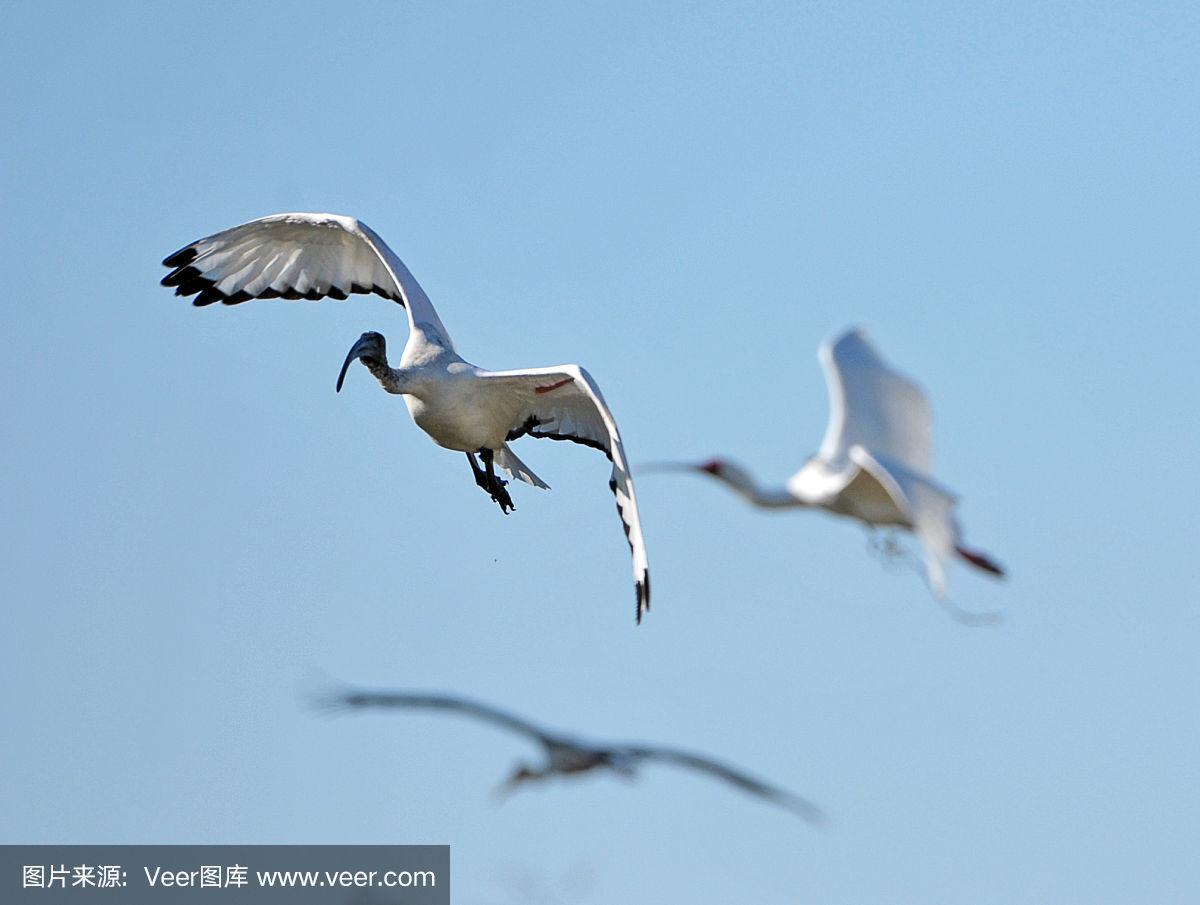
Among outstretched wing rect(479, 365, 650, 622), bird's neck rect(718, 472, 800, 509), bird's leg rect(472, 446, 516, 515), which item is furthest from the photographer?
bird's leg rect(472, 446, 516, 515)

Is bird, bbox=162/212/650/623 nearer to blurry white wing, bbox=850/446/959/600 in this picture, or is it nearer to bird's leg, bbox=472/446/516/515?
bird's leg, bbox=472/446/516/515

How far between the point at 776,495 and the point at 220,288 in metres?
10.2

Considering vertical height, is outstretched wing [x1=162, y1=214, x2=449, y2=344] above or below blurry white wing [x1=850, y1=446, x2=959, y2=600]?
above

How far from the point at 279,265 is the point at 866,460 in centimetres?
1101

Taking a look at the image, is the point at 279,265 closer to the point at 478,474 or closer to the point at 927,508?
the point at 478,474

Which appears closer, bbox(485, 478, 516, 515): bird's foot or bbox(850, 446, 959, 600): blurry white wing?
bbox(850, 446, 959, 600): blurry white wing

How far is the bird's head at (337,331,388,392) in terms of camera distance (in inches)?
782

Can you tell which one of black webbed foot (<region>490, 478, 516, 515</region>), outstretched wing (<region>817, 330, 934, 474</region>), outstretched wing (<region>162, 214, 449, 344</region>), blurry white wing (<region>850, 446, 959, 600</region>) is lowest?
blurry white wing (<region>850, 446, 959, 600</region>)

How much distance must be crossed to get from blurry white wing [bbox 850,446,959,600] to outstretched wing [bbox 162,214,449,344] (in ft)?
32.1

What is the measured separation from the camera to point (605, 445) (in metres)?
20.3

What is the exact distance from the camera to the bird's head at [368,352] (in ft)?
65.2

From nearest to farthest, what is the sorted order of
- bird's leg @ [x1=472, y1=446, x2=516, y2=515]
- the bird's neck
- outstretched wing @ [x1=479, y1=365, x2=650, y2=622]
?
the bird's neck < outstretched wing @ [x1=479, y1=365, x2=650, y2=622] < bird's leg @ [x1=472, y1=446, x2=516, y2=515]

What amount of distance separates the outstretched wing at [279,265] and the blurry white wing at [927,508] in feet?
32.1

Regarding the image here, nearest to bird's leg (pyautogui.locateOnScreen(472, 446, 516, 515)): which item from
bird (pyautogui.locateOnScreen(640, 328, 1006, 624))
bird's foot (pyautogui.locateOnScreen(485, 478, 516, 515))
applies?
bird's foot (pyautogui.locateOnScreen(485, 478, 516, 515))
